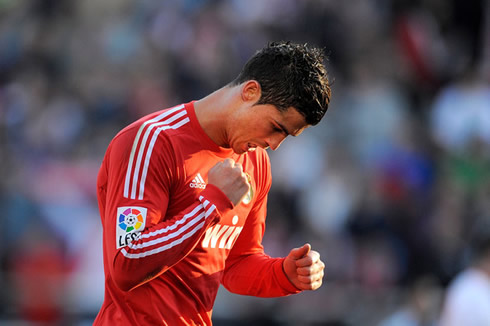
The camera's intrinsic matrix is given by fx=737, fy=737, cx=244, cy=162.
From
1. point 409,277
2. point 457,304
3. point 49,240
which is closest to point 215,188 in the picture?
point 457,304

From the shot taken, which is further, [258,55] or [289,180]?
[289,180]

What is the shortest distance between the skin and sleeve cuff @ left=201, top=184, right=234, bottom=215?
0.06ft

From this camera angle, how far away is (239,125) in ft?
10.8

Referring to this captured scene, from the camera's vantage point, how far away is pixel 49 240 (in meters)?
7.75

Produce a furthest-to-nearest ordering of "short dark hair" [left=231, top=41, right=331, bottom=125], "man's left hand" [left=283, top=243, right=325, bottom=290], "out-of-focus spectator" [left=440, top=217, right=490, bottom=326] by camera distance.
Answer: "out-of-focus spectator" [left=440, top=217, right=490, bottom=326] < "man's left hand" [left=283, top=243, right=325, bottom=290] < "short dark hair" [left=231, top=41, right=331, bottom=125]

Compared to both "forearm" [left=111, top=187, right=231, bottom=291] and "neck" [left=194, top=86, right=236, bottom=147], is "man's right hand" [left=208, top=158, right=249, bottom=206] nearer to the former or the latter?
"forearm" [left=111, top=187, right=231, bottom=291]

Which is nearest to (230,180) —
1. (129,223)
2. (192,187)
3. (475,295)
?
(192,187)

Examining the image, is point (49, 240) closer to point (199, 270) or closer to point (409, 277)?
point (409, 277)

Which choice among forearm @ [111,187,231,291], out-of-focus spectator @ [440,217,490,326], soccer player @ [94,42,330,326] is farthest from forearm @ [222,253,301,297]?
out-of-focus spectator @ [440,217,490,326]

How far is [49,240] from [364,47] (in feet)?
17.6

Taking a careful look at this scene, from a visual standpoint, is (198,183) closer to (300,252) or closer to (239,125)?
(239,125)

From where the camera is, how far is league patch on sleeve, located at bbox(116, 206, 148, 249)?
292 cm

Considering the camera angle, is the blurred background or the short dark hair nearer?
the short dark hair

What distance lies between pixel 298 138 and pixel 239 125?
606 centimetres
